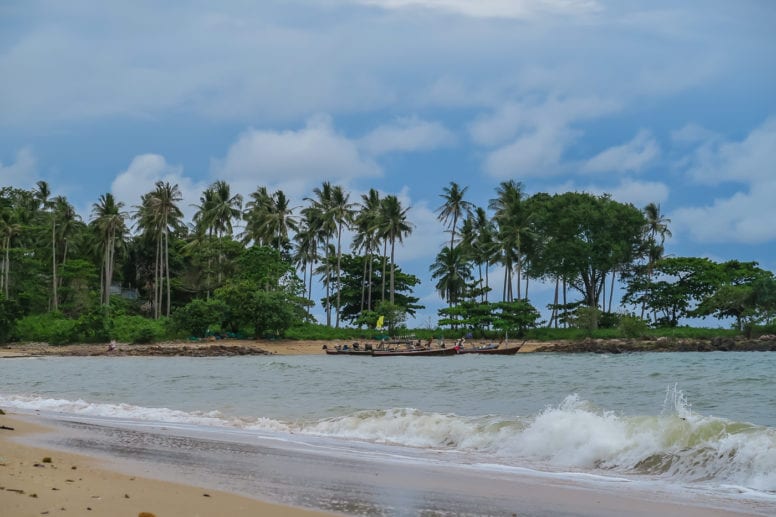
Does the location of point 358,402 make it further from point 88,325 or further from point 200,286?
point 200,286

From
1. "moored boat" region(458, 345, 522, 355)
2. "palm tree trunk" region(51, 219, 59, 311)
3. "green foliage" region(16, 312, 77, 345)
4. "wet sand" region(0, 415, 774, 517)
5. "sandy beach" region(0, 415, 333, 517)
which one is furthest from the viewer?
"palm tree trunk" region(51, 219, 59, 311)

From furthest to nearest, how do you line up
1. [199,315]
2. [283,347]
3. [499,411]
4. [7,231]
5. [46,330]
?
[7,231], [46,330], [199,315], [283,347], [499,411]

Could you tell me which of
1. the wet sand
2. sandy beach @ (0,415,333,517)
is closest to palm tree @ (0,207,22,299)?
the wet sand

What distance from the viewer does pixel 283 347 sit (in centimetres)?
5878

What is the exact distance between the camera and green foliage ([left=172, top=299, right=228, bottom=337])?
58.9 metres

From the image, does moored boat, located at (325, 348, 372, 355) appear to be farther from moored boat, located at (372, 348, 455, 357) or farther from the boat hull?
the boat hull

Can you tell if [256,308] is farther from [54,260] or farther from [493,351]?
[54,260]

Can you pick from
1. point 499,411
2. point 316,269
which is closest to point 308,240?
point 316,269

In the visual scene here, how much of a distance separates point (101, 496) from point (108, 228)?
212 feet

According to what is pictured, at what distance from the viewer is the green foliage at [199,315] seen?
58.9 meters

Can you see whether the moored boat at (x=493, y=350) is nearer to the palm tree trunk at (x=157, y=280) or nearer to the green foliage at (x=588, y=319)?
the green foliage at (x=588, y=319)

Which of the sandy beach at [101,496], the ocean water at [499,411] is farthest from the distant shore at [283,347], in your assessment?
the sandy beach at [101,496]

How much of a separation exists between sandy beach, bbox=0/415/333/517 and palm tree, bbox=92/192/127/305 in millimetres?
61238

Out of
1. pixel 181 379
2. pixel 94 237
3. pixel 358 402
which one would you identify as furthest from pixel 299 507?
pixel 94 237
